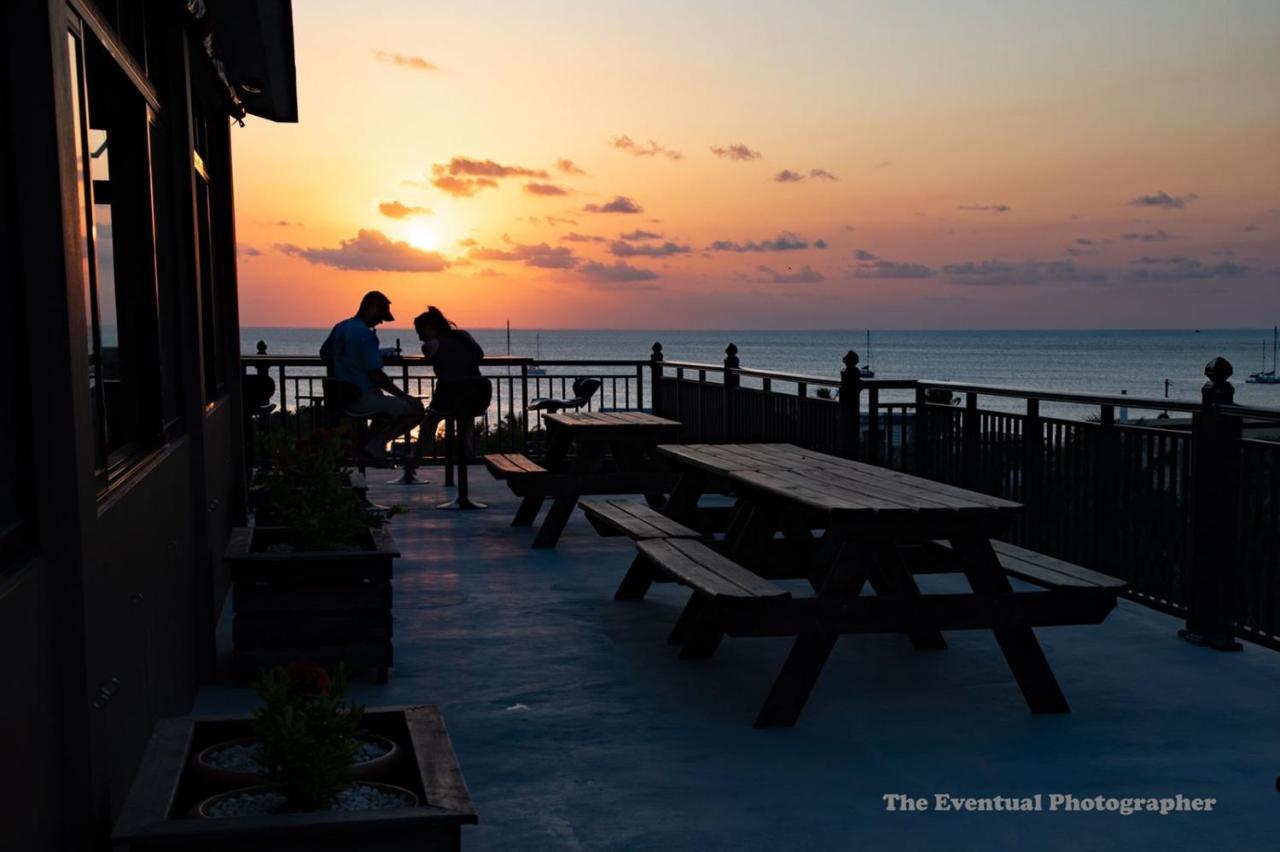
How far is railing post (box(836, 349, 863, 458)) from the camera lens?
9.16 metres

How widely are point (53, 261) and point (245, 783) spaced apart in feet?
4.21

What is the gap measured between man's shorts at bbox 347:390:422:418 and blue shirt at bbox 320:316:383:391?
0.28 ft

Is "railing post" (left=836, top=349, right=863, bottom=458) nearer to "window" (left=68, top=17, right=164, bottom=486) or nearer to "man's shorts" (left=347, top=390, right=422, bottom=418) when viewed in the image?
"man's shorts" (left=347, top=390, right=422, bottom=418)

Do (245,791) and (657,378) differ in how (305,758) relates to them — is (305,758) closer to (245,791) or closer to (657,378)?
(245,791)

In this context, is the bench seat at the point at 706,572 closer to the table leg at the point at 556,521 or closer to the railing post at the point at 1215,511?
the railing post at the point at 1215,511

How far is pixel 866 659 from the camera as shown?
19.9 feet

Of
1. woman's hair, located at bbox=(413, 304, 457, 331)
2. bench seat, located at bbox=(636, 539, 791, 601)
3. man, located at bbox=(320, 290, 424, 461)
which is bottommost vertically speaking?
bench seat, located at bbox=(636, 539, 791, 601)

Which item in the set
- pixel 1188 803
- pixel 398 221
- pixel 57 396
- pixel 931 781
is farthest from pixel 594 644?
pixel 398 221

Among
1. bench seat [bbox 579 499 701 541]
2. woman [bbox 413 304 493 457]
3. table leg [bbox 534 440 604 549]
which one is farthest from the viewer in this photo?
woman [bbox 413 304 493 457]

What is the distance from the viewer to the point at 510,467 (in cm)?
966

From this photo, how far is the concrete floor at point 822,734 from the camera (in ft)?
12.9

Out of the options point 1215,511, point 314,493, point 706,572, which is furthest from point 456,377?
point 1215,511

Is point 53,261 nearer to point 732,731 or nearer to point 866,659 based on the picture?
point 732,731

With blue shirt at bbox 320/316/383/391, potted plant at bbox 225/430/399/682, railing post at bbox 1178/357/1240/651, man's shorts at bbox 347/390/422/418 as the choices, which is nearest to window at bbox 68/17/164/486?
potted plant at bbox 225/430/399/682
